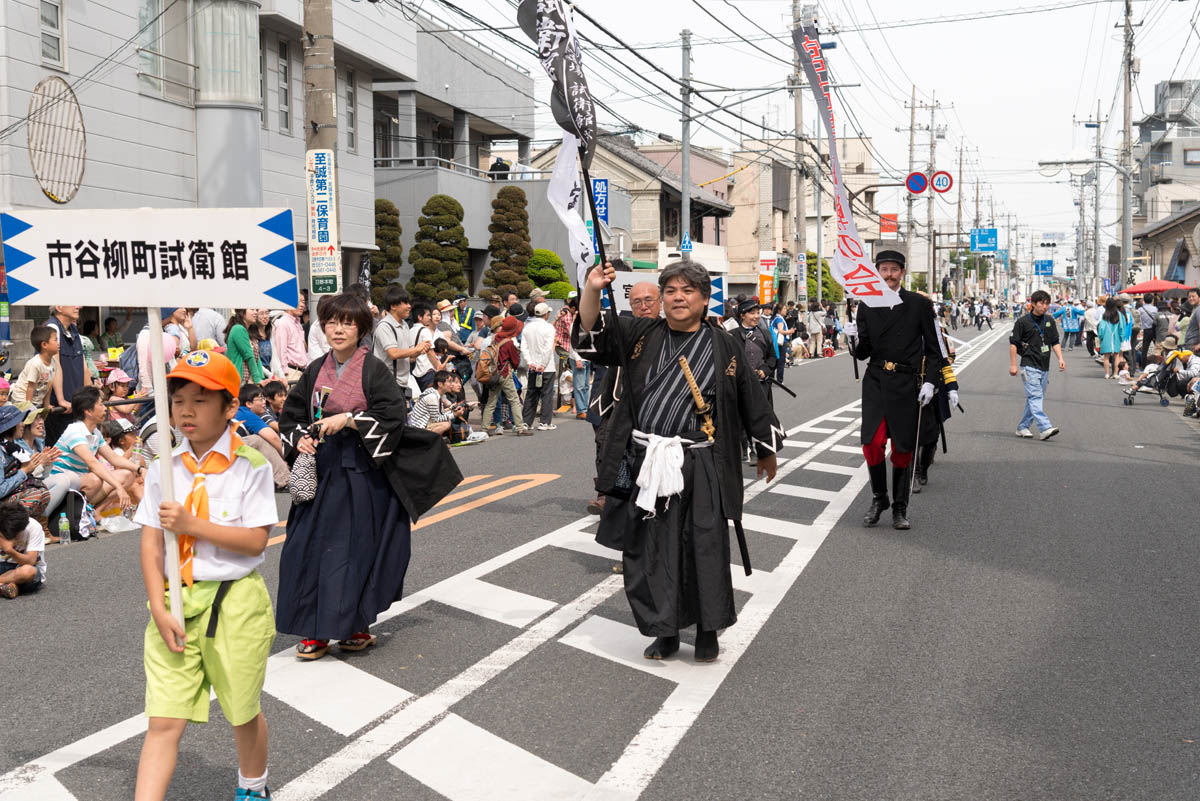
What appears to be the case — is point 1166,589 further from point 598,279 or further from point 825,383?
point 825,383

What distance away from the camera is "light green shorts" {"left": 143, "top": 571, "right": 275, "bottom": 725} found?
3.67m

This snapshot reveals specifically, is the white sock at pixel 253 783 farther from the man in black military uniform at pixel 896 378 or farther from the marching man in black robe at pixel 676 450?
the man in black military uniform at pixel 896 378

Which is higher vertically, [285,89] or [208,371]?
[285,89]

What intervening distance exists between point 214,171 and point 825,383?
13.6 meters

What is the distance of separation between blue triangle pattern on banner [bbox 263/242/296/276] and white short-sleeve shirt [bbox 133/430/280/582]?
0.59 metres

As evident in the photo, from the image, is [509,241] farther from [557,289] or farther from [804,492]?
[804,492]

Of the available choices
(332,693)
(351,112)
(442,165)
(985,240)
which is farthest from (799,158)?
(985,240)

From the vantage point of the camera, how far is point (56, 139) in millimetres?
16453

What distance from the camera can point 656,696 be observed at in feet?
17.6

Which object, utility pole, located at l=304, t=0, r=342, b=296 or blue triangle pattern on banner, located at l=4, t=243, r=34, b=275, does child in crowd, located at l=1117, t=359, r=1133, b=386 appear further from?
blue triangle pattern on banner, located at l=4, t=243, r=34, b=275

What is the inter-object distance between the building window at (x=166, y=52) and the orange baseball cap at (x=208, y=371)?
660 inches

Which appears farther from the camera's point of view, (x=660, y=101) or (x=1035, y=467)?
(x=660, y=101)

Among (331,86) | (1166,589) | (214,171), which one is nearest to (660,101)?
(214,171)

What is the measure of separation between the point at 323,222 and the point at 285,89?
447 inches
